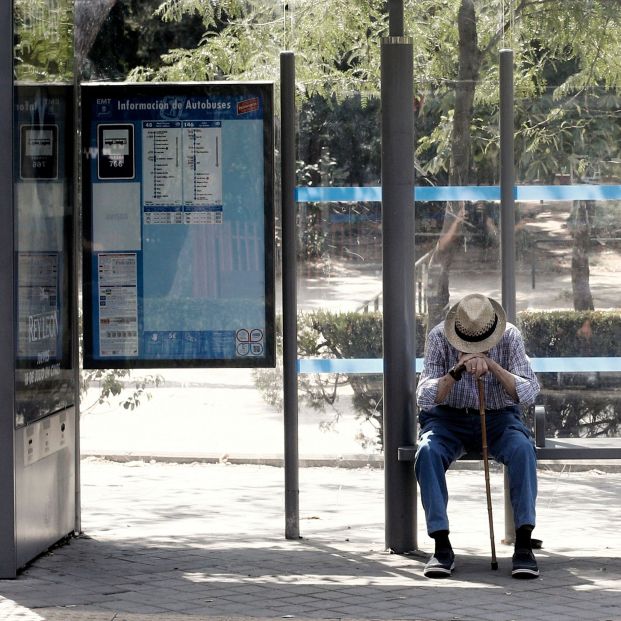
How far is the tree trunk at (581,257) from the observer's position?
23.1 feet

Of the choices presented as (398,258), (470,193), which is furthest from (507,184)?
(398,258)

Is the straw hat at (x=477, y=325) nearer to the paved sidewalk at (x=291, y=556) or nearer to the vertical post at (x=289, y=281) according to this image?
the vertical post at (x=289, y=281)

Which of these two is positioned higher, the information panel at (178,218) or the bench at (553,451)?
the information panel at (178,218)

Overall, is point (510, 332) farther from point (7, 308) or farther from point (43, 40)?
point (43, 40)

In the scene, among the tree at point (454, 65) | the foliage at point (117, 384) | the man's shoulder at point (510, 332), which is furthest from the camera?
the foliage at point (117, 384)

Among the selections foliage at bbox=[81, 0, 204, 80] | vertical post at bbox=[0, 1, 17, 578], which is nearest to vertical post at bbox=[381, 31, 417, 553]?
foliage at bbox=[81, 0, 204, 80]

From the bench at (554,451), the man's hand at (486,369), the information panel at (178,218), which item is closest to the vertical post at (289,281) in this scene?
the information panel at (178,218)

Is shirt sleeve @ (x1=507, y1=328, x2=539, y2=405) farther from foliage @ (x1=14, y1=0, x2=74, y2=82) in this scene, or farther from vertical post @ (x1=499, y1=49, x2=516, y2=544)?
foliage @ (x1=14, y1=0, x2=74, y2=82)

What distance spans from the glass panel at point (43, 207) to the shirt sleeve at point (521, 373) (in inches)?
83.3

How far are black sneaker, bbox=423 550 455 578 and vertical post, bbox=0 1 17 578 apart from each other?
1760mm

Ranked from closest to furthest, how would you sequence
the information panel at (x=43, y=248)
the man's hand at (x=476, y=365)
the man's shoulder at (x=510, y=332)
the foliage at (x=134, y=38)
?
the information panel at (x=43, y=248), the man's hand at (x=476, y=365), the man's shoulder at (x=510, y=332), the foliage at (x=134, y=38)

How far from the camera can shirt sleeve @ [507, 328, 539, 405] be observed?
236 inches

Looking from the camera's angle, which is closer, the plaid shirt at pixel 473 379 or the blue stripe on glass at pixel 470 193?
the plaid shirt at pixel 473 379

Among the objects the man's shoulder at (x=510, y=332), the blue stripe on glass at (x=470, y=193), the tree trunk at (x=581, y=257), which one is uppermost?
the blue stripe on glass at (x=470, y=193)
